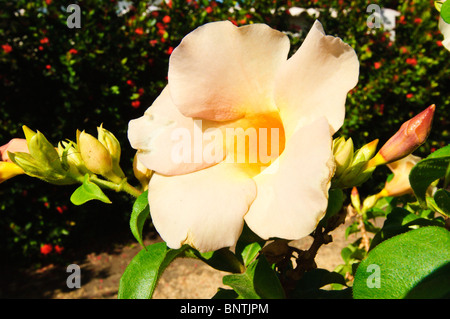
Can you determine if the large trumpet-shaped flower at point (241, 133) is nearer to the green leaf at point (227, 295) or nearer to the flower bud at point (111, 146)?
the flower bud at point (111, 146)

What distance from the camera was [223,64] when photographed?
25.4 inches

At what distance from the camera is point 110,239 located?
487 cm

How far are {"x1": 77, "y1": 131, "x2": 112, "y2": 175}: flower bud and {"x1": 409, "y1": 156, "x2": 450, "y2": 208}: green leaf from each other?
25.7 inches

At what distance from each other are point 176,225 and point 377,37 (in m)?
5.16

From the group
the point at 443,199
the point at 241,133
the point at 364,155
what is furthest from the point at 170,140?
the point at 443,199

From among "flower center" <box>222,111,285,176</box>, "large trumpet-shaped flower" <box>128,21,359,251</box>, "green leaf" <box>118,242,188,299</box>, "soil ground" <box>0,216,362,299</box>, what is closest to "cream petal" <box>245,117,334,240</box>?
"large trumpet-shaped flower" <box>128,21,359,251</box>

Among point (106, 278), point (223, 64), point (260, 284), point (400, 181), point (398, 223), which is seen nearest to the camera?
point (223, 64)

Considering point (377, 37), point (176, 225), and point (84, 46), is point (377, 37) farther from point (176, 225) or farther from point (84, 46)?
point (176, 225)

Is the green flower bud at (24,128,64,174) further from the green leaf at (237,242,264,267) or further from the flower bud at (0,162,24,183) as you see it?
the green leaf at (237,242,264,267)

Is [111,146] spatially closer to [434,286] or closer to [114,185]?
[114,185]

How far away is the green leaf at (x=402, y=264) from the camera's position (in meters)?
0.54

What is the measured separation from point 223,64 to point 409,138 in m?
0.42

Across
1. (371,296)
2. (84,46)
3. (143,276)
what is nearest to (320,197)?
(371,296)

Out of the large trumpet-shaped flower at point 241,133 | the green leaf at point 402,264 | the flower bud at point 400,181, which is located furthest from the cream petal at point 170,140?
the flower bud at point 400,181
